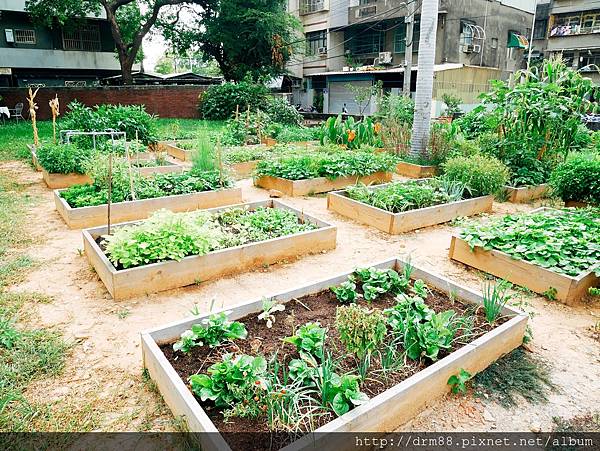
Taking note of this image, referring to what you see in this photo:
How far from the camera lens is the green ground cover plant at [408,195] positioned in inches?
258

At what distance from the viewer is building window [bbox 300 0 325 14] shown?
31.0 metres

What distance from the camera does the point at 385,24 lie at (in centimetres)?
2841

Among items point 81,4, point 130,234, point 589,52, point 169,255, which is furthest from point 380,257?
point 589,52

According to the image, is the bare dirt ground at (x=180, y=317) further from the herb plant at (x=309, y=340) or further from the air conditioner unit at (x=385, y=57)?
the air conditioner unit at (x=385, y=57)

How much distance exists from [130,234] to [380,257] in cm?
303

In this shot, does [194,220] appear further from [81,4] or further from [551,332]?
[81,4]

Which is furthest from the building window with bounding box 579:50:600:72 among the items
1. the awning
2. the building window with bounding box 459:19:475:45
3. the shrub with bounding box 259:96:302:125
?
the shrub with bounding box 259:96:302:125

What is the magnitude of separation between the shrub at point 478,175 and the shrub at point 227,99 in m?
15.1

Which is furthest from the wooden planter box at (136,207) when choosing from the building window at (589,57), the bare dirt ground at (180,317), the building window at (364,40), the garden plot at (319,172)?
the building window at (589,57)

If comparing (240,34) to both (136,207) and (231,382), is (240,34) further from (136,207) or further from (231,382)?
(231,382)

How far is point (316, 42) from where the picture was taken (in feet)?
106

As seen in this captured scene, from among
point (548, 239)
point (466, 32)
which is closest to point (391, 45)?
point (466, 32)

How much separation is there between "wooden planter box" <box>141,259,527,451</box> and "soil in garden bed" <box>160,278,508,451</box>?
11 centimetres

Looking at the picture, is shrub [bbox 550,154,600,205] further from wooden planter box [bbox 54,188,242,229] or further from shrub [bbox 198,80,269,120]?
shrub [bbox 198,80,269,120]
